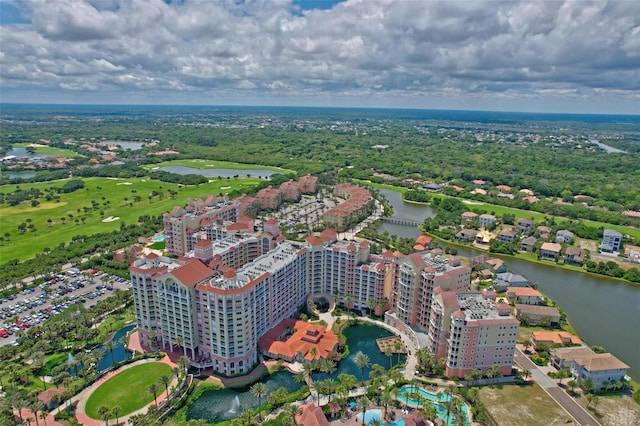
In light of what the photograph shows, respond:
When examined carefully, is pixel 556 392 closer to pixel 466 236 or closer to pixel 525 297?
pixel 525 297

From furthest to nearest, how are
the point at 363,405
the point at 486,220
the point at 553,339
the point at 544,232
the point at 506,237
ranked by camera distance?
1. the point at 486,220
2. the point at 544,232
3. the point at 506,237
4. the point at 553,339
5. the point at 363,405

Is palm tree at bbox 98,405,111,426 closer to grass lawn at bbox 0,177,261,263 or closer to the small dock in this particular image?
the small dock

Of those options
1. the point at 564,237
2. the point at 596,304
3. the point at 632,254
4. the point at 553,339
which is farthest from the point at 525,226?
the point at 553,339

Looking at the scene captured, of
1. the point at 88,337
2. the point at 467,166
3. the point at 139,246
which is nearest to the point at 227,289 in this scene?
the point at 88,337

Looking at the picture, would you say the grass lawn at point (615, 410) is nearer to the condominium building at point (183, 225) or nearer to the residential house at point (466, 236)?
the residential house at point (466, 236)

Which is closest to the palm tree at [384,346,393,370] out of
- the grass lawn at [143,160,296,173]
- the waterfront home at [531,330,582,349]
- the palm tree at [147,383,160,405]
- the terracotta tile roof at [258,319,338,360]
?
the terracotta tile roof at [258,319,338,360]

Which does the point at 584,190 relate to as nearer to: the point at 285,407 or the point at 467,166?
the point at 467,166
